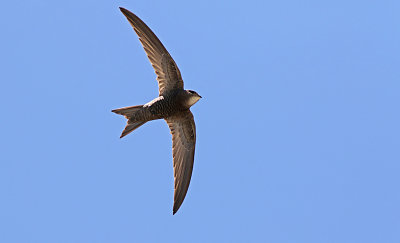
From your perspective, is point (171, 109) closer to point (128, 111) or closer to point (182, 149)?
point (128, 111)

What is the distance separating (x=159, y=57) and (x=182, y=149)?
64.4 inches

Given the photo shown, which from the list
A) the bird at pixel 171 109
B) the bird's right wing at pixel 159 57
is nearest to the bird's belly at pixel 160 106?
the bird at pixel 171 109

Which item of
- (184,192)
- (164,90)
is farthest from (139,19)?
(184,192)

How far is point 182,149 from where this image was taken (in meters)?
10.4

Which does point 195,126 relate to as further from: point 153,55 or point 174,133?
point 153,55

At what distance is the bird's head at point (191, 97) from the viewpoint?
9641 millimetres

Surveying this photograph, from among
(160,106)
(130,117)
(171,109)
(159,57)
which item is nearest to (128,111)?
(130,117)

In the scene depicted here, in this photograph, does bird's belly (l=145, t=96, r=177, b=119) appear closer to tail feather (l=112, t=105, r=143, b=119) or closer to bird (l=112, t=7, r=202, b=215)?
bird (l=112, t=7, r=202, b=215)

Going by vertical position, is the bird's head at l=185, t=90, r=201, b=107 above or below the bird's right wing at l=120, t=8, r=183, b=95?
below

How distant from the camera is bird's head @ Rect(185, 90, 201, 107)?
9.64 m

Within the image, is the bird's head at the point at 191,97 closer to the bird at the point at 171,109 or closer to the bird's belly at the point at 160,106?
the bird at the point at 171,109

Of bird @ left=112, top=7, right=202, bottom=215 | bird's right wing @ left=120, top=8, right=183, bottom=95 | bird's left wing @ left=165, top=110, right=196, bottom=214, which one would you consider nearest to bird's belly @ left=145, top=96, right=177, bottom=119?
bird @ left=112, top=7, right=202, bottom=215

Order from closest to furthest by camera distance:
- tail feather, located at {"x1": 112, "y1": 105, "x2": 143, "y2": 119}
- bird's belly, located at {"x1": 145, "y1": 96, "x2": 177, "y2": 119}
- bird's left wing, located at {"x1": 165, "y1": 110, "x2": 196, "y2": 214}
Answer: tail feather, located at {"x1": 112, "y1": 105, "x2": 143, "y2": 119}
bird's belly, located at {"x1": 145, "y1": 96, "x2": 177, "y2": 119}
bird's left wing, located at {"x1": 165, "y1": 110, "x2": 196, "y2": 214}

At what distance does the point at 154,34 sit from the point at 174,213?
2778mm
